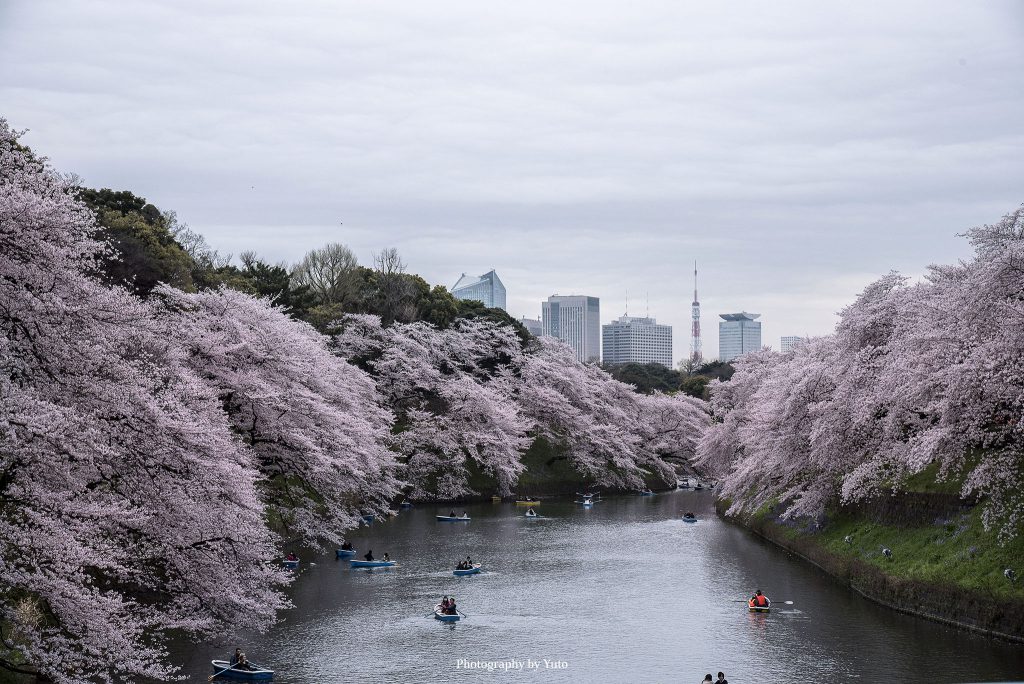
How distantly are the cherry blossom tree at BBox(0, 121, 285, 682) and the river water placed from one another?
471 cm

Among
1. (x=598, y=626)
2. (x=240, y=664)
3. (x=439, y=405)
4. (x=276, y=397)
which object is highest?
(x=276, y=397)

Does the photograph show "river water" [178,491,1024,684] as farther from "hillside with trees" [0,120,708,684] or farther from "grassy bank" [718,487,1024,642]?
"hillside with trees" [0,120,708,684]

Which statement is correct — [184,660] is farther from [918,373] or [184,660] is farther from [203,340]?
[918,373]

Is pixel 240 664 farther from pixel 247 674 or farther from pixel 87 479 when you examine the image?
pixel 87 479

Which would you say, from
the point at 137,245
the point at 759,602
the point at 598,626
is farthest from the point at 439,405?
the point at 598,626

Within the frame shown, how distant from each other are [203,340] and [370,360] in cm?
4109

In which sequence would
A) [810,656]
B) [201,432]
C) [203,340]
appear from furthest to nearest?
[203,340] → [810,656] → [201,432]

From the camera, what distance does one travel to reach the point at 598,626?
32844mm

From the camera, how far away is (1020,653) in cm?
2650

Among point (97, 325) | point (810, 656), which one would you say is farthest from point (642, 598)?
point (97, 325)

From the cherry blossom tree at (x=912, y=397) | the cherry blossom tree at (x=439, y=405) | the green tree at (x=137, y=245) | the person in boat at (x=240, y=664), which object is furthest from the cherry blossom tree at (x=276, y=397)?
the cherry blossom tree at (x=439, y=405)

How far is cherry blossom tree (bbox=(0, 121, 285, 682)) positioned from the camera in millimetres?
18453

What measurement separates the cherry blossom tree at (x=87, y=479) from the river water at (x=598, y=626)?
185 inches

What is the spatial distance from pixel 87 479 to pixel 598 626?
18.4m
